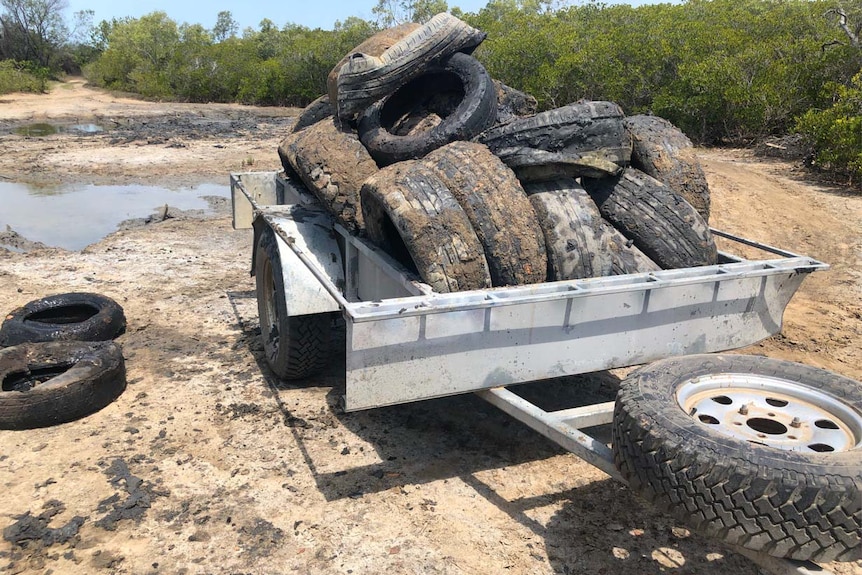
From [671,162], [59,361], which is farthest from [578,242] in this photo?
→ [59,361]

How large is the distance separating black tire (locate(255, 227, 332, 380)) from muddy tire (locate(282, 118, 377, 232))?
536 mm

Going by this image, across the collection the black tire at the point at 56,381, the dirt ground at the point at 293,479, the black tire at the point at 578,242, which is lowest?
the dirt ground at the point at 293,479

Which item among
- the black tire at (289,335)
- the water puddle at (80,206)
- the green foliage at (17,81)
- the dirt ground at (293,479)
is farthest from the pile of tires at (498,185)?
the green foliage at (17,81)

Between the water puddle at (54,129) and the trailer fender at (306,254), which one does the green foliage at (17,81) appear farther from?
the trailer fender at (306,254)

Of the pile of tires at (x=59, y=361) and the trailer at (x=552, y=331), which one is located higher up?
the trailer at (x=552, y=331)

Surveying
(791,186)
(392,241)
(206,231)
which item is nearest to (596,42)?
(791,186)

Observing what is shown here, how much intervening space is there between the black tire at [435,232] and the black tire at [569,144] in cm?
55

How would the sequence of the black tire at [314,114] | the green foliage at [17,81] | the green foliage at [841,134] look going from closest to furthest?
the black tire at [314,114], the green foliage at [841,134], the green foliage at [17,81]

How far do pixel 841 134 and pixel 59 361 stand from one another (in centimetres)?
1117

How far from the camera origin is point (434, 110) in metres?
5.19

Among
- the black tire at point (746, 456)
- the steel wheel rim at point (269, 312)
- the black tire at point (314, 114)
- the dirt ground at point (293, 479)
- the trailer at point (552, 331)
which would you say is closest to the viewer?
the black tire at point (746, 456)

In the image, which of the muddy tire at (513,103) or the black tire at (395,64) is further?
the muddy tire at (513,103)

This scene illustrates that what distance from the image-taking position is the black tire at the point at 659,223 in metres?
3.78

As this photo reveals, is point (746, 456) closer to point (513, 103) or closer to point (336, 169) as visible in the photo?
point (336, 169)
